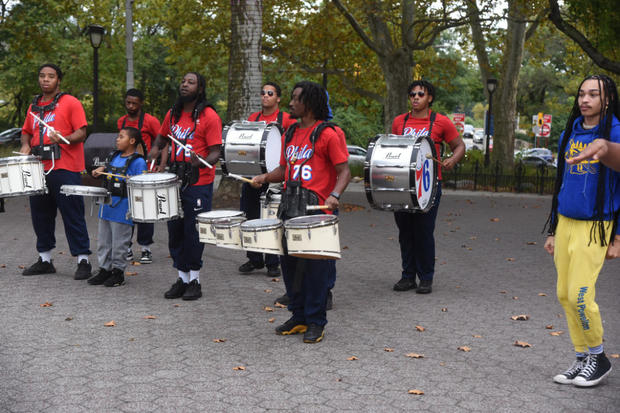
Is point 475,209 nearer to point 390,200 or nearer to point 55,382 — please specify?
point 390,200

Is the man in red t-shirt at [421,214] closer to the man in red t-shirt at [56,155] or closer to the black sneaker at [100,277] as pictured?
the black sneaker at [100,277]

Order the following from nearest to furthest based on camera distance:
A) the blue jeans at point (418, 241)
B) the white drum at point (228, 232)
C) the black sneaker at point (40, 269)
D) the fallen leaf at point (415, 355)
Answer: the fallen leaf at point (415, 355), the white drum at point (228, 232), the blue jeans at point (418, 241), the black sneaker at point (40, 269)

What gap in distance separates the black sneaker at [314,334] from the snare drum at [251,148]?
2711 millimetres

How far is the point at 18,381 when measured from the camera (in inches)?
198

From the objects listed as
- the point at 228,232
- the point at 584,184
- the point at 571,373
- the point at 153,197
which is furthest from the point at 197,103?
the point at 571,373

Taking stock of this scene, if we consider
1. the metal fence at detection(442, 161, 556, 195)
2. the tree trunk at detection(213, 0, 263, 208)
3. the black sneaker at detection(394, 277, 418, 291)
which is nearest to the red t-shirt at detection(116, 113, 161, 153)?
the black sneaker at detection(394, 277, 418, 291)

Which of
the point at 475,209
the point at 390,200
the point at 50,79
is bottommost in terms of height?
the point at 475,209

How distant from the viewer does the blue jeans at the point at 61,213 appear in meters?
8.42

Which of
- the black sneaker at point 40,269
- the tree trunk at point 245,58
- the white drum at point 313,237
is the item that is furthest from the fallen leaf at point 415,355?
the tree trunk at point 245,58

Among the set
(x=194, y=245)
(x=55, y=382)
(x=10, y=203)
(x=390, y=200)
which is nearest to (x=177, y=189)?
(x=194, y=245)

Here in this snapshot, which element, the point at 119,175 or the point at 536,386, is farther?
the point at 119,175

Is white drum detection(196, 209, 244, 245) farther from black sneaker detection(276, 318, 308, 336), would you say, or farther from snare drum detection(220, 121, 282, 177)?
snare drum detection(220, 121, 282, 177)

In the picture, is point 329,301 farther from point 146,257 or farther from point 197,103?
point 146,257

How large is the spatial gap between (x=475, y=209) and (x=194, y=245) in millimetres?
12005
